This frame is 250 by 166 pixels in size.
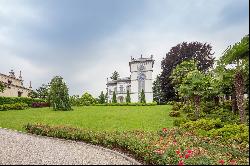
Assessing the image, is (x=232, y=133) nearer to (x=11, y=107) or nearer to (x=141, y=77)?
(x=11, y=107)

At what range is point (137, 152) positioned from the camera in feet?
37.2

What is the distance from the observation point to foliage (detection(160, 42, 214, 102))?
43375mm

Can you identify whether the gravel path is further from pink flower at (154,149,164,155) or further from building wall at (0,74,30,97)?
building wall at (0,74,30,97)

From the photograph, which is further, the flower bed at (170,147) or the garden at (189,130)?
the garden at (189,130)

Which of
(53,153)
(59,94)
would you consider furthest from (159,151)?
(59,94)

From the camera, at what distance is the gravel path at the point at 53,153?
434 inches

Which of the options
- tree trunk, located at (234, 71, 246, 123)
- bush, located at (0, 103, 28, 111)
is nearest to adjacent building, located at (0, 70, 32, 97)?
bush, located at (0, 103, 28, 111)

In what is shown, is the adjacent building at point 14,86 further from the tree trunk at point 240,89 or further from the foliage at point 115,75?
the tree trunk at point 240,89

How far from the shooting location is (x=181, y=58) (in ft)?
144

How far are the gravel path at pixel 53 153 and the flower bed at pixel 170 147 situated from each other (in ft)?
1.48

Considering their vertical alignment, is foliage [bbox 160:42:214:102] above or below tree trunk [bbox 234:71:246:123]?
above

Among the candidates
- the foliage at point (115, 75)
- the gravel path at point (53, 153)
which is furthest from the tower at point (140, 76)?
the gravel path at point (53, 153)

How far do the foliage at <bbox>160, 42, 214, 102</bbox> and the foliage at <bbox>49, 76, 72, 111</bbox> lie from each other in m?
14.9

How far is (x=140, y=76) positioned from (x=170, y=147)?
57.0 m
